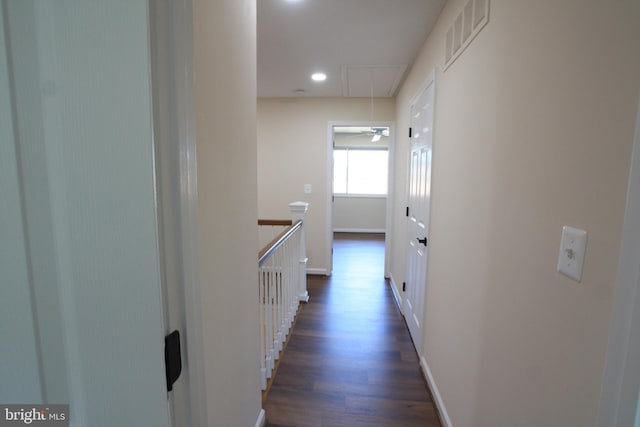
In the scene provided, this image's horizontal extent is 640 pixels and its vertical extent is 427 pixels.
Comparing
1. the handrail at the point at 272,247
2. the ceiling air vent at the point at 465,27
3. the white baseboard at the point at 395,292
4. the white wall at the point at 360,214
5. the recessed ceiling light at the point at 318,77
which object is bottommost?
the white baseboard at the point at 395,292

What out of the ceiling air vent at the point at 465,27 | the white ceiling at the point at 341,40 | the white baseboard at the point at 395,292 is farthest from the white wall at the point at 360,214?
the ceiling air vent at the point at 465,27

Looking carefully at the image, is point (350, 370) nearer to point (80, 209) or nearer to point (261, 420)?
point (261, 420)

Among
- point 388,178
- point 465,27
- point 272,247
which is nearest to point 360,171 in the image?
point 388,178

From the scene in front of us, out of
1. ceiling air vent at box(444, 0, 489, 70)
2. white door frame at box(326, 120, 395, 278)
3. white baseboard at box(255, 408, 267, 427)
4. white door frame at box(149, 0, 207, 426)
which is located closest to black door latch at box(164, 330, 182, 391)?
white door frame at box(149, 0, 207, 426)

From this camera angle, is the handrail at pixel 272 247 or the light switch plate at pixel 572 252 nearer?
the light switch plate at pixel 572 252

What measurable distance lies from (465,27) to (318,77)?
2.00m

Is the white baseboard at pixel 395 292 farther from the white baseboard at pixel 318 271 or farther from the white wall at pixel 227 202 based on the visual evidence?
the white wall at pixel 227 202

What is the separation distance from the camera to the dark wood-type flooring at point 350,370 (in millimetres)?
1789

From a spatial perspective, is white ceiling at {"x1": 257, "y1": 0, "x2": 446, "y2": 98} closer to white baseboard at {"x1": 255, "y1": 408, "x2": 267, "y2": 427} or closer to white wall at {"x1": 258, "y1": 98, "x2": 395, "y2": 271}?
white wall at {"x1": 258, "y1": 98, "x2": 395, "y2": 271}

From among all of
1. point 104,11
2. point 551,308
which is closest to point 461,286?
point 551,308

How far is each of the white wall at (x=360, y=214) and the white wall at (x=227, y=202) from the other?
20.8 ft

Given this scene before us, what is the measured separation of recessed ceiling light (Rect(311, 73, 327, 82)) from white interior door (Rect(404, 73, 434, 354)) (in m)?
1.04

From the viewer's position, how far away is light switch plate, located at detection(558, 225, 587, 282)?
0.71m

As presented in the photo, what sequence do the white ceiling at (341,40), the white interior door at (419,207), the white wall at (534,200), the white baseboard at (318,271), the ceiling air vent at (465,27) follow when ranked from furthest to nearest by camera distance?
1. the white baseboard at (318,271)
2. the white interior door at (419,207)
3. the white ceiling at (341,40)
4. the ceiling air vent at (465,27)
5. the white wall at (534,200)
